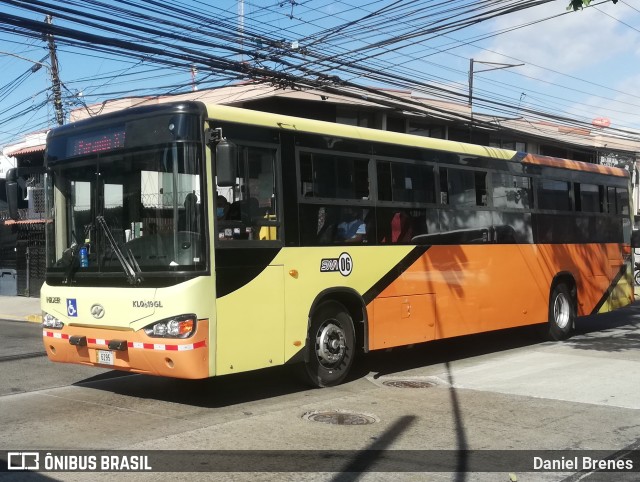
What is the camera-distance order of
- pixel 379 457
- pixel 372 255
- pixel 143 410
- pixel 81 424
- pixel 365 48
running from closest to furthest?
pixel 379 457 < pixel 81 424 < pixel 143 410 < pixel 372 255 < pixel 365 48

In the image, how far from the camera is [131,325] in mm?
7426

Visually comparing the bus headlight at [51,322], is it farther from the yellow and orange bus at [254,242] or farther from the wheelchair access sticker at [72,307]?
the wheelchair access sticker at [72,307]

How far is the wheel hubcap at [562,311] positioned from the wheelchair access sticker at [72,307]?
9.23 metres

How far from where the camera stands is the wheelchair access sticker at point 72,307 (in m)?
8.01

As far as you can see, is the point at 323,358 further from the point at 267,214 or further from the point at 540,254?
the point at 540,254

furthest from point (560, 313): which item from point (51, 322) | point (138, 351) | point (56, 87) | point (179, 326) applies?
point (56, 87)

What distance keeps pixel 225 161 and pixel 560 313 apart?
28.9ft

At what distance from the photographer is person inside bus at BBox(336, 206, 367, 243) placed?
9133 mm

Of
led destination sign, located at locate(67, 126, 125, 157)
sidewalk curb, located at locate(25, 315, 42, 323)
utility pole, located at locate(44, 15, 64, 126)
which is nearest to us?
led destination sign, located at locate(67, 126, 125, 157)

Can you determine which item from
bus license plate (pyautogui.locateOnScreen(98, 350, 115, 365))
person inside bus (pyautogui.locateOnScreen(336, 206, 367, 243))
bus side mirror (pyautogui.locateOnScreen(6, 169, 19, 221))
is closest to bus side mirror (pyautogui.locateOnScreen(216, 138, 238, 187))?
person inside bus (pyautogui.locateOnScreen(336, 206, 367, 243))

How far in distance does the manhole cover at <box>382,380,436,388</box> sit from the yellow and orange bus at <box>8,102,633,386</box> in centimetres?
54

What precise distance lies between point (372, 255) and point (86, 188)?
3783 millimetres

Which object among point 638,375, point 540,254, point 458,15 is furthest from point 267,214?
point 458,15

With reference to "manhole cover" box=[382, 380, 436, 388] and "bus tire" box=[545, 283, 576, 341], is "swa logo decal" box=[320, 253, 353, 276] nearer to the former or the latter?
"manhole cover" box=[382, 380, 436, 388]
